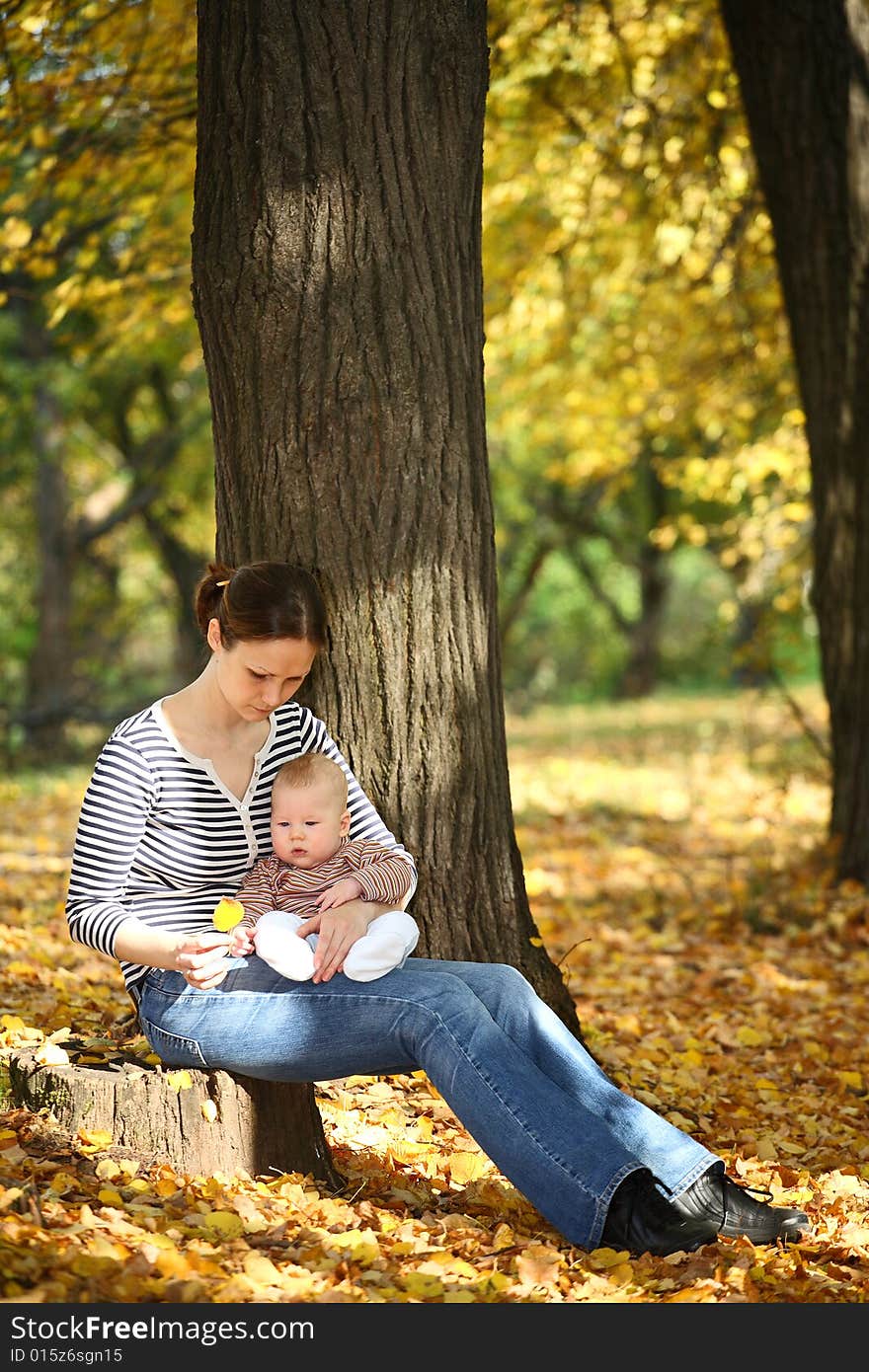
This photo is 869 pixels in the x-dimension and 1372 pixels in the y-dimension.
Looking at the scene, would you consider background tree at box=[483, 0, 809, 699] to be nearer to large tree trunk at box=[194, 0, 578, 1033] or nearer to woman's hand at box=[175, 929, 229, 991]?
large tree trunk at box=[194, 0, 578, 1033]

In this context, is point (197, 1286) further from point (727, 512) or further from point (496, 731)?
point (727, 512)

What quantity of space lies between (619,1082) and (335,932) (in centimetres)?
159

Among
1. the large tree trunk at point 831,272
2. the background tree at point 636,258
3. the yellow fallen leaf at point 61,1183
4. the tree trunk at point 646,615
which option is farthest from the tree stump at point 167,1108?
the tree trunk at point 646,615

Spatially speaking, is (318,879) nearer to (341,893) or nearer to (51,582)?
(341,893)

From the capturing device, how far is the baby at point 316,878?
3.30 metres

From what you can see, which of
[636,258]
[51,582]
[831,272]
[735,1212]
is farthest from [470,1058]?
[51,582]

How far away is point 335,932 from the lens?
329 cm

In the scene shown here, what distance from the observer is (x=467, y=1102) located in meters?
3.20

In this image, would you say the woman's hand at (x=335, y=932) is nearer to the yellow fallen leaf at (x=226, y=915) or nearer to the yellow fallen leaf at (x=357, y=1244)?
the yellow fallen leaf at (x=226, y=915)

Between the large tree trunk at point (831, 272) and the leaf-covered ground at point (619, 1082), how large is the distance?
970mm

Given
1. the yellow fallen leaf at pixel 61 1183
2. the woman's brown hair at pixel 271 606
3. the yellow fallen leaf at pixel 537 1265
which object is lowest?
the yellow fallen leaf at pixel 537 1265

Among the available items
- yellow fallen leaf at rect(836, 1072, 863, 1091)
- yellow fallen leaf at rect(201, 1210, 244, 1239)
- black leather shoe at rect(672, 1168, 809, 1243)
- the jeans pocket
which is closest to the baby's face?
the jeans pocket

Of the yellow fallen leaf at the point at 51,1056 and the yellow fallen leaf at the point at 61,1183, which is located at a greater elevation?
the yellow fallen leaf at the point at 51,1056
